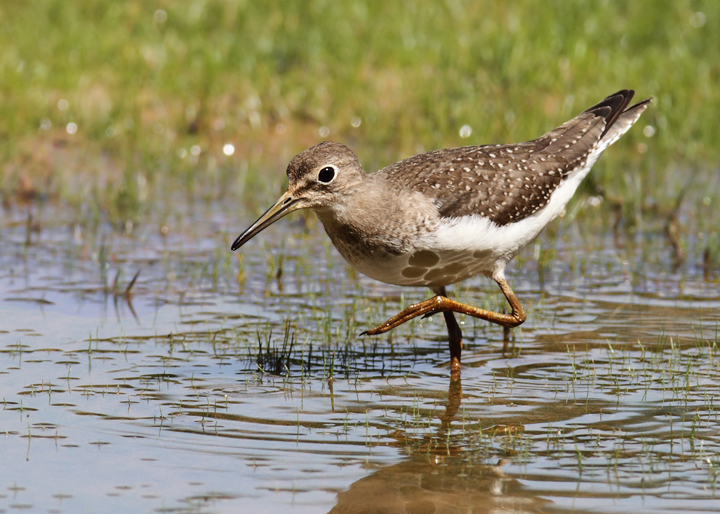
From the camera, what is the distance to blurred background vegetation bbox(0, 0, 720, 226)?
38.0ft

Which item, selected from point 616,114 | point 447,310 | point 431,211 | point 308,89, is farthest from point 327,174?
point 308,89

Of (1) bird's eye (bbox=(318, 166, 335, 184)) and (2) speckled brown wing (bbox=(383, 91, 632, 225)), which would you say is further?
(2) speckled brown wing (bbox=(383, 91, 632, 225))

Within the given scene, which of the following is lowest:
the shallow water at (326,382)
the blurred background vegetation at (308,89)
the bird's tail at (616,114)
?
the shallow water at (326,382)

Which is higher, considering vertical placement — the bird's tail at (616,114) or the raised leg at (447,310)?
the bird's tail at (616,114)

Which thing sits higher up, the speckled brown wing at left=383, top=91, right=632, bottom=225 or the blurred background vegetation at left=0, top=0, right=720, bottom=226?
the blurred background vegetation at left=0, top=0, right=720, bottom=226

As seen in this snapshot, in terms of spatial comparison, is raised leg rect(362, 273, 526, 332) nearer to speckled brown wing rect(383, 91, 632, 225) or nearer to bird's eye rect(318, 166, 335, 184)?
speckled brown wing rect(383, 91, 632, 225)

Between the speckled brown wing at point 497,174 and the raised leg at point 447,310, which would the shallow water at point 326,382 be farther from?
the speckled brown wing at point 497,174

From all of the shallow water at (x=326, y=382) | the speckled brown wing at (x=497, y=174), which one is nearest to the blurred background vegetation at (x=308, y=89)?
the shallow water at (x=326, y=382)

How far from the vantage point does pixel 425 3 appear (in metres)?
15.3

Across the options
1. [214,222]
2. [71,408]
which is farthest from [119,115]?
[71,408]

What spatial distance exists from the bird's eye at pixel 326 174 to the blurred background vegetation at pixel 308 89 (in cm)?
409

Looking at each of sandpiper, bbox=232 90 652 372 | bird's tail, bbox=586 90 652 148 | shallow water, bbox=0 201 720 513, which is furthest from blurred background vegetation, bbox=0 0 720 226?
sandpiper, bbox=232 90 652 372

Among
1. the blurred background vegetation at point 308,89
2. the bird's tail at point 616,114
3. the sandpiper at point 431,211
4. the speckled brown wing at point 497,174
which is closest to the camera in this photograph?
the sandpiper at point 431,211

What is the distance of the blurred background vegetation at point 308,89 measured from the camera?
1159 centimetres
